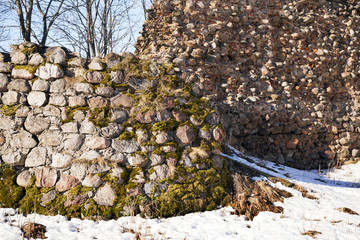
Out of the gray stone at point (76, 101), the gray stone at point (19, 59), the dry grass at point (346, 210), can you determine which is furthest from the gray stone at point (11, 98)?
the dry grass at point (346, 210)

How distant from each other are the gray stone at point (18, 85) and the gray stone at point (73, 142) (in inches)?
31.5

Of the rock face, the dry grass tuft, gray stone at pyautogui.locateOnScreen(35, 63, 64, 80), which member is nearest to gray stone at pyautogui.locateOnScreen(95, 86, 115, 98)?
the rock face

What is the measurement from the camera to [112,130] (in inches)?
121

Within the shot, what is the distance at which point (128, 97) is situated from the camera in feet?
10.7

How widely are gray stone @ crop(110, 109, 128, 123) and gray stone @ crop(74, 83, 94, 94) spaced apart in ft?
1.22

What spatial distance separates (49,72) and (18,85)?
1.27 ft

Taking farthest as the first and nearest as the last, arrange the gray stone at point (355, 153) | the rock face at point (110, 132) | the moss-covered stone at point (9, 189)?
the gray stone at point (355, 153) → the rock face at point (110, 132) → the moss-covered stone at point (9, 189)

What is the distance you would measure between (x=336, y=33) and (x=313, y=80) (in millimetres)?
1495

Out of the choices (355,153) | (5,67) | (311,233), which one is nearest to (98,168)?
(5,67)

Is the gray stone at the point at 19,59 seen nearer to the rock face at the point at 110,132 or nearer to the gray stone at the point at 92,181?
the rock face at the point at 110,132

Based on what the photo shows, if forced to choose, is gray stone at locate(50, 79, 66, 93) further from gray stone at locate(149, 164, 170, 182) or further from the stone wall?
gray stone at locate(149, 164, 170, 182)

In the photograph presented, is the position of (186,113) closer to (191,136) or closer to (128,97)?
(191,136)

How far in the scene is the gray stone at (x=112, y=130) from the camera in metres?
3.05

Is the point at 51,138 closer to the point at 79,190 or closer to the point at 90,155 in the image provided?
the point at 90,155
